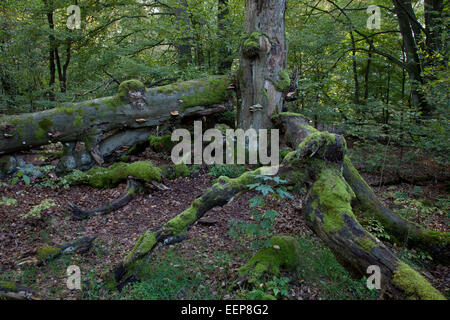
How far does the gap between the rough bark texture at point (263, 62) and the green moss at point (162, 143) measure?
8.21 ft

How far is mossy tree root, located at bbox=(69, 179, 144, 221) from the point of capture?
5.22 meters

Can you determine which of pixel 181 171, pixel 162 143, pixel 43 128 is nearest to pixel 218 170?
pixel 181 171

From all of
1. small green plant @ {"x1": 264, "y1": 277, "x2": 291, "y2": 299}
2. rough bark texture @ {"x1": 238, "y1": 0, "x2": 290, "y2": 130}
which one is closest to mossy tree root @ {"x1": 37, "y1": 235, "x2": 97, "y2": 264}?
small green plant @ {"x1": 264, "y1": 277, "x2": 291, "y2": 299}

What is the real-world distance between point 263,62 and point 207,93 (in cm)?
179

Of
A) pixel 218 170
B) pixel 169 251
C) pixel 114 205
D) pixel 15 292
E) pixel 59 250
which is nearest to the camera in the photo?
pixel 15 292

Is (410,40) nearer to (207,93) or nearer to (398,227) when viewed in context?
(207,93)

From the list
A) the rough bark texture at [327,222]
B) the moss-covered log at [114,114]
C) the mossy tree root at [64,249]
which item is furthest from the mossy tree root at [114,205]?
the rough bark texture at [327,222]

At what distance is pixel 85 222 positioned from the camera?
5168 mm

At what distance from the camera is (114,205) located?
5629 mm

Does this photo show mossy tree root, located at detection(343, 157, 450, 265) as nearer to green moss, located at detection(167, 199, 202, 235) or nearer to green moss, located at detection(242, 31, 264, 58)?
green moss, located at detection(167, 199, 202, 235)

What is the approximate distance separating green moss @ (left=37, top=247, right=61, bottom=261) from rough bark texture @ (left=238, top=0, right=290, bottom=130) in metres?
5.13

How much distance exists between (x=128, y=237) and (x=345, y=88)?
12.6m

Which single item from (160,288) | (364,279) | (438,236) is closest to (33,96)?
(160,288)
